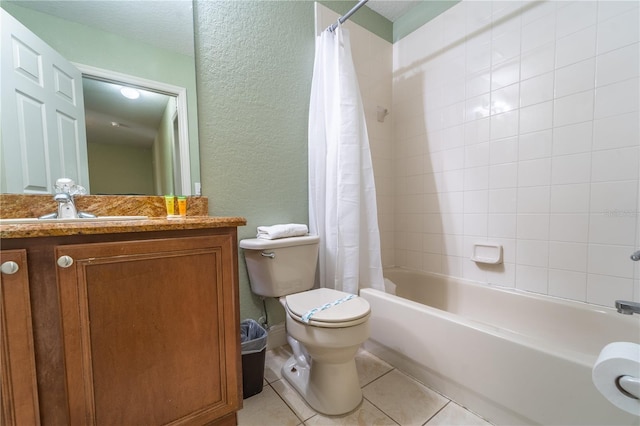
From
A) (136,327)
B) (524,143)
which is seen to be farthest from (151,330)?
(524,143)

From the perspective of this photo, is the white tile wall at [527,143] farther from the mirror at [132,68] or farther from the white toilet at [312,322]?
the mirror at [132,68]

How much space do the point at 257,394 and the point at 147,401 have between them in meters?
0.57

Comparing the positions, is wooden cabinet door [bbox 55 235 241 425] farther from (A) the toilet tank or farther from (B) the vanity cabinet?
(A) the toilet tank

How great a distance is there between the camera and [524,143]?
54.9 inches

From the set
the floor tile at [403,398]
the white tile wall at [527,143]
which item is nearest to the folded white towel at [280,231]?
the floor tile at [403,398]

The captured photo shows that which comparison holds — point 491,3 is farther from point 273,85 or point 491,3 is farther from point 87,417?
point 87,417

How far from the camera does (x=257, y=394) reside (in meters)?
1.18

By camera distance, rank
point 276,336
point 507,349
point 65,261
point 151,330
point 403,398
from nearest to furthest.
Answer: point 65,261, point 151,330, point 507,349, point 403,398, point 276,336

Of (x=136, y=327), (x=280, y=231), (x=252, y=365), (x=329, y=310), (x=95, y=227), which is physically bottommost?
(x=252, y=365)

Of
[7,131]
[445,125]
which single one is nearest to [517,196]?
[445,125]

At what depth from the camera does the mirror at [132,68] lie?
3.34ft

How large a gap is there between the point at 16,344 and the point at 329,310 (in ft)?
2.85

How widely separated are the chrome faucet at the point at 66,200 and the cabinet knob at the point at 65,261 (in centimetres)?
43

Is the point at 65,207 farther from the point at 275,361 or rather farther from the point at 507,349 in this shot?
the point at 507,349
